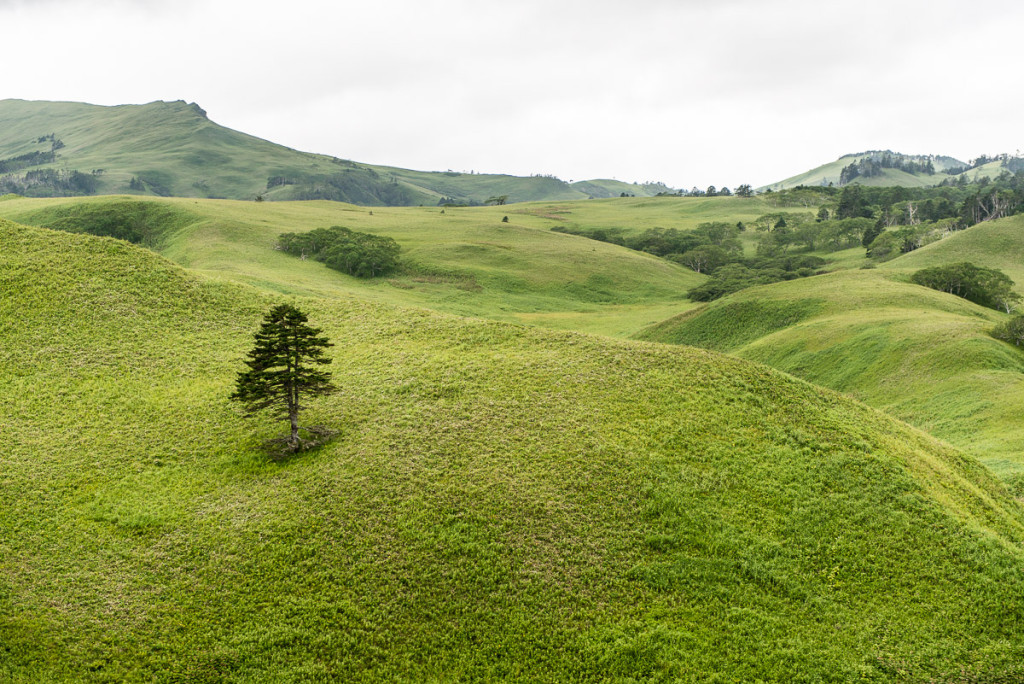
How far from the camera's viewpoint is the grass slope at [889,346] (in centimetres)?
3807

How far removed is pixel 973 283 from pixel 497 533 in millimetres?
92100

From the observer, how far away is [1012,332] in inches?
1994

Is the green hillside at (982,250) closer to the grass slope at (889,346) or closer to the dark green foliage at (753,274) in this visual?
the dark green foliage at (753,274)

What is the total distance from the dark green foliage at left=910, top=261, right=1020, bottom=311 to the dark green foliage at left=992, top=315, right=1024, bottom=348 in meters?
35.8

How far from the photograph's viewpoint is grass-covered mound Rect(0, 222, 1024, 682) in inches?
645

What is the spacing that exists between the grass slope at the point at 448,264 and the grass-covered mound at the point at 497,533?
41692 millimetres

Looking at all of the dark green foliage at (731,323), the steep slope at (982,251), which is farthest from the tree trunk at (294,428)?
the steep slope at (982,251)

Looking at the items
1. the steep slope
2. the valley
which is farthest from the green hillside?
the valley

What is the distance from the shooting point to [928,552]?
1967 cm

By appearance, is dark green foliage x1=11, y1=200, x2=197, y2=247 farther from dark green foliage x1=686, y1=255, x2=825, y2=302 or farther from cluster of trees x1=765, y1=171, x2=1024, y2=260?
cluster of trees x1=765, y1=171, x2=1024, y2=260

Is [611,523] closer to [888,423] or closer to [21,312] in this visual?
[888,423]

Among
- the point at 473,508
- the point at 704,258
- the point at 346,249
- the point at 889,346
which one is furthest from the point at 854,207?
the point at 473,508

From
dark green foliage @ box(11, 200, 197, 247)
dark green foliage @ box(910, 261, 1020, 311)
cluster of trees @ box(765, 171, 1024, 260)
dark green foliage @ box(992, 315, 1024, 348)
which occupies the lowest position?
dark green foliage @ box(992, 315, 1024, 348)

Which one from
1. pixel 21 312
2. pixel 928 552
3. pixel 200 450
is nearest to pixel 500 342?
pixel 200 450
